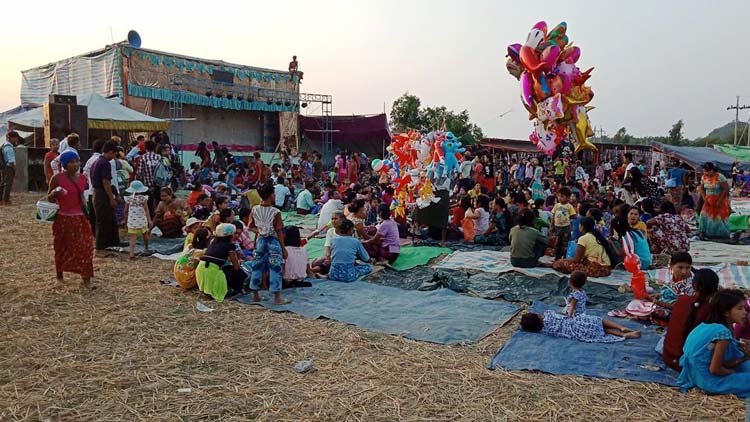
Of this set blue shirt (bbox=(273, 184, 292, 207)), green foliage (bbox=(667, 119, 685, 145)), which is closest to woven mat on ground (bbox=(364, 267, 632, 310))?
blue shirt (bbox=(273, 184, 292, 207))

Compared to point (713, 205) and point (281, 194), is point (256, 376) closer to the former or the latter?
point (713, 205)

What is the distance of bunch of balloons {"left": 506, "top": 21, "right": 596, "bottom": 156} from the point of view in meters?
8.45

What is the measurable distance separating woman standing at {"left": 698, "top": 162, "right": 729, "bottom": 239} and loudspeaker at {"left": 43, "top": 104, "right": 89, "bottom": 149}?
42.0 ft

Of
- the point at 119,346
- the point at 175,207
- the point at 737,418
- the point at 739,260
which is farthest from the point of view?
the point at 175,207

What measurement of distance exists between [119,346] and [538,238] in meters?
5.22

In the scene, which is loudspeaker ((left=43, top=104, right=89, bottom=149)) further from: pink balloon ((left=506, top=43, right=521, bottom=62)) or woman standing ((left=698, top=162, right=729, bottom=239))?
woman standing ((left=698, top=162, right=729, bottom=239))

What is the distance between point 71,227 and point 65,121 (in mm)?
8459

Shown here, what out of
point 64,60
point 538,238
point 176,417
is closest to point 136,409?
point 176,417

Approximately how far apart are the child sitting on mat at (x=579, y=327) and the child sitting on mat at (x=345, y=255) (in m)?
2.61

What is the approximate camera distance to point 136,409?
3670 mm

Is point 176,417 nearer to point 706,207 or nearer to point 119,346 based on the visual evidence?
point 119,346

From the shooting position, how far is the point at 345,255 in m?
7.29

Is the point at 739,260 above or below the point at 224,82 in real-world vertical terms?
below

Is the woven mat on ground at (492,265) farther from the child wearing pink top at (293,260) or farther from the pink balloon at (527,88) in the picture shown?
the pink balloon at (527,88)
